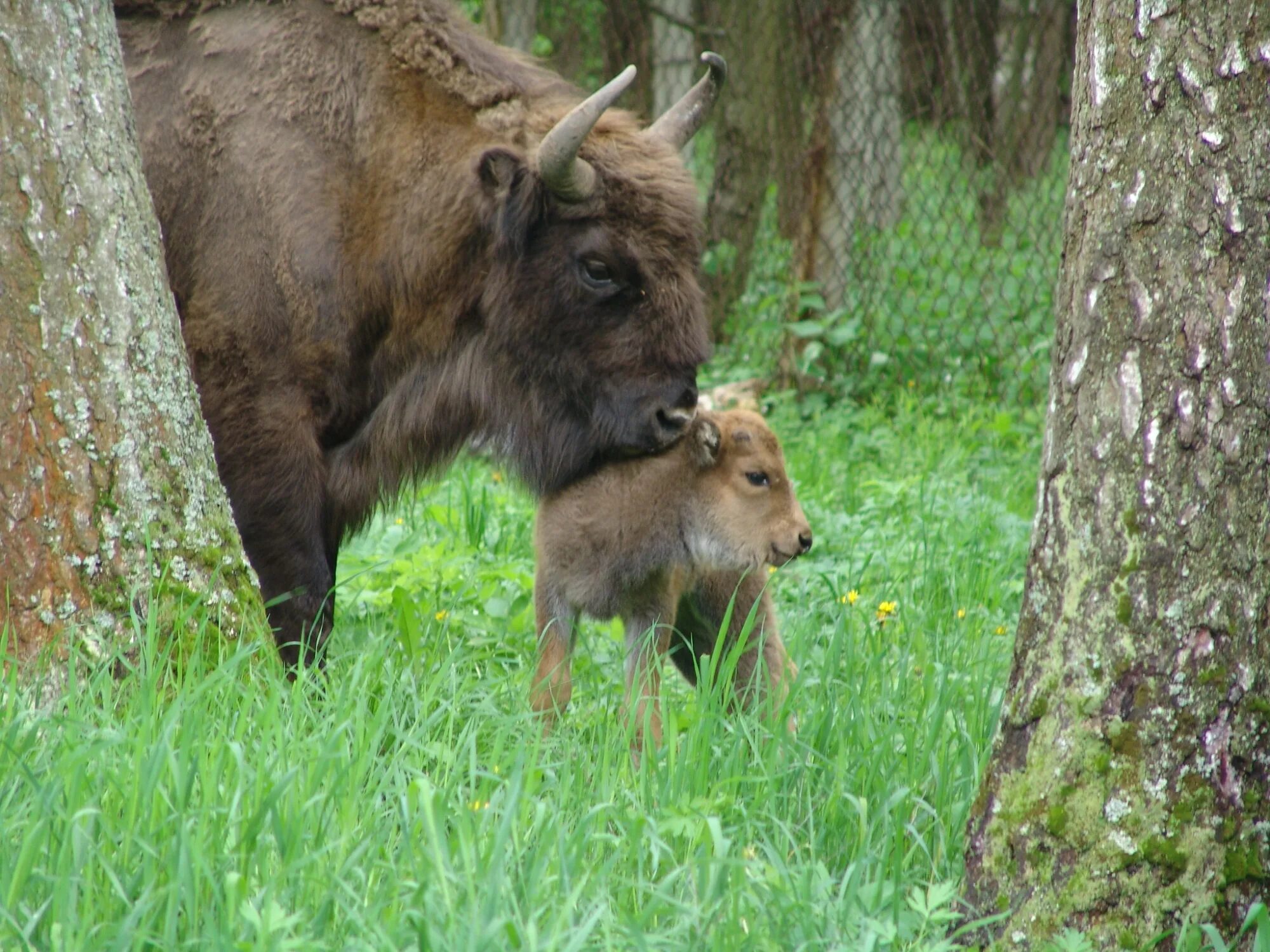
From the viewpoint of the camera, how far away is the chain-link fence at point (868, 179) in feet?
29.7

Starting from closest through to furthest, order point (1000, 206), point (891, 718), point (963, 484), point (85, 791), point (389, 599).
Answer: point (85, 791), point (891, 718), point (389, 599), point (963, 484), point (1000, 206)

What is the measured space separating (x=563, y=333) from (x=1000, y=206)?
6.56m

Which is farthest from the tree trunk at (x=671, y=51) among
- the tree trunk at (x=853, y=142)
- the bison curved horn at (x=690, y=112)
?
the bison curved horn at (x=690, y=112)

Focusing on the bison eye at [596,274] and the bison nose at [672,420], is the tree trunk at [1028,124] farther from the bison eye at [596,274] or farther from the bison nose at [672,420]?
the bison nose at [672,420]

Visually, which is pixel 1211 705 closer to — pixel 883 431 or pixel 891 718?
pixel 891 718

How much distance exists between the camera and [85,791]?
246cm

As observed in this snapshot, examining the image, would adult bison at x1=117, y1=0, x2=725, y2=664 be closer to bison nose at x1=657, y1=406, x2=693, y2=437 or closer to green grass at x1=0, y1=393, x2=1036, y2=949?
bison nose at x1=657, y1=406, x2=693, y2=437

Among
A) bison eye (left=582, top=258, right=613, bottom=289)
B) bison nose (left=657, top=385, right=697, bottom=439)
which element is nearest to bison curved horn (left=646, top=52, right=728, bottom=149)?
bison eye (left=582, top=258, right=613, bottom=289)

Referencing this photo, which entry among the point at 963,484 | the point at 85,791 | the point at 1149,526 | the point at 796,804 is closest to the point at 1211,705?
the point at 1149,526

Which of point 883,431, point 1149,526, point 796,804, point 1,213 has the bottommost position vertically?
point 883,431

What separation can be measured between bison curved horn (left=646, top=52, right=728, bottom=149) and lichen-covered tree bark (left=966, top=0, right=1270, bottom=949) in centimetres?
230

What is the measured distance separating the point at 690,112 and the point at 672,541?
172cm

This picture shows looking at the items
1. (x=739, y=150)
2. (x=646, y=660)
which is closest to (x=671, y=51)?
(x=739, y=150)

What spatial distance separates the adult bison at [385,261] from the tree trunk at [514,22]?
242 inches
